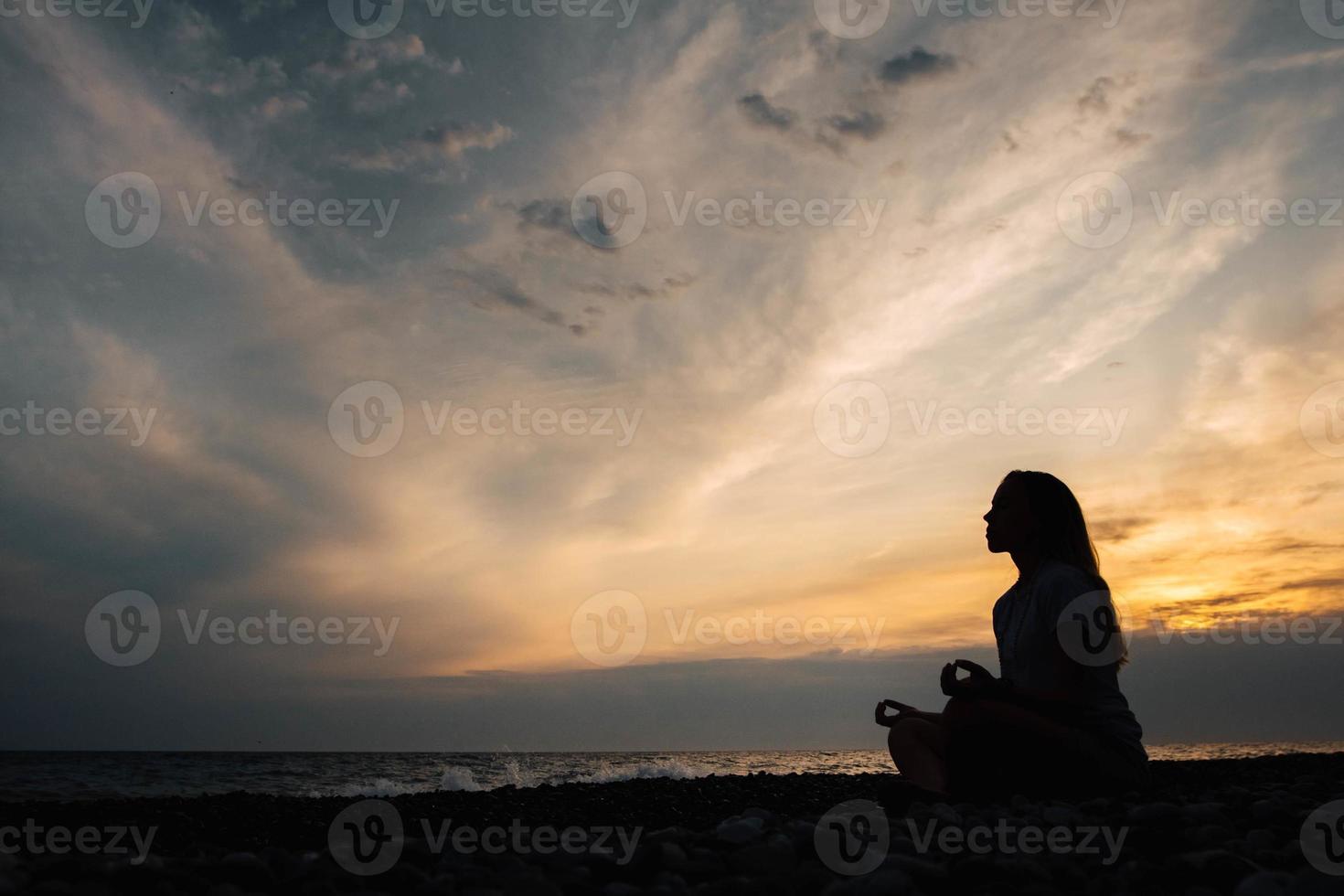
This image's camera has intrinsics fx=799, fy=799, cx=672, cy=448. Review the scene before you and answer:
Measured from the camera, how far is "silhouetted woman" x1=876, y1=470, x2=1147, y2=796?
171 inches

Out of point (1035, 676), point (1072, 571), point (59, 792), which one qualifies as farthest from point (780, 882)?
point (59, 792)

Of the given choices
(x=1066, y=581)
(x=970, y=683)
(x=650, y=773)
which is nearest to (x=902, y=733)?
(x=970, y=683)

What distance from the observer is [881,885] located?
2697mm

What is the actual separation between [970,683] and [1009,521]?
3.53ft

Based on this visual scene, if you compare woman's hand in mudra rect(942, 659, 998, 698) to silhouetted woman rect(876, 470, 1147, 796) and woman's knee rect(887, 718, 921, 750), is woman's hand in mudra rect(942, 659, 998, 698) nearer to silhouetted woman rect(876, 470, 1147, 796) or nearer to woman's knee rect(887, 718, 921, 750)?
silhouetted woman rect(876, 470, 1147, 796)

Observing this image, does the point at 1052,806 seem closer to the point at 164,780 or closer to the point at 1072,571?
the point at 1072,571

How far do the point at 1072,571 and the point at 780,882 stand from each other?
2.67 m

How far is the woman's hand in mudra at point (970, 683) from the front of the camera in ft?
14.4

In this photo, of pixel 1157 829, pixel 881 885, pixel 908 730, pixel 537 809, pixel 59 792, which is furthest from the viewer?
pixel 59 792

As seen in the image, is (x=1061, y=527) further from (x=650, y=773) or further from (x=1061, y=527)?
(x=650, y=773)

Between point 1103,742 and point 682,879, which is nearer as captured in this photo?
point 682,879

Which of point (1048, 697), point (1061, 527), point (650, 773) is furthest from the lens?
point (650, 773)

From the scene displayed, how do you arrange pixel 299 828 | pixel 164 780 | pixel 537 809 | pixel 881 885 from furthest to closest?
pixel 164 780
pixel 537 809
pixel 299 828
pixel 881 885

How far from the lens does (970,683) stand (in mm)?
4445
